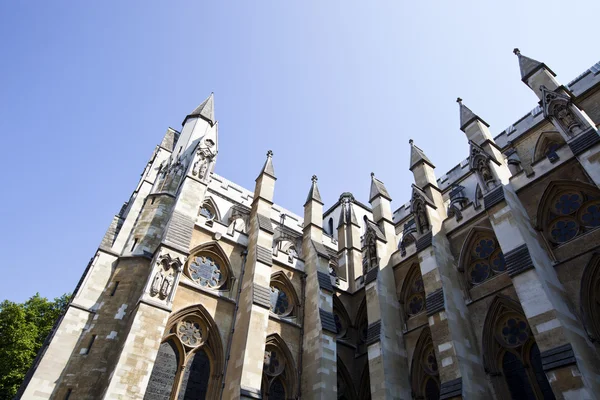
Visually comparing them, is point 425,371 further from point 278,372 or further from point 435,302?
point 278,372

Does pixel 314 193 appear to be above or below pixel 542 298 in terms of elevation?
above

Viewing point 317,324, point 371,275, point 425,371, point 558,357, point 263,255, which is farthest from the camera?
point 371,275

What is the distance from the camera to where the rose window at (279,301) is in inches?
615

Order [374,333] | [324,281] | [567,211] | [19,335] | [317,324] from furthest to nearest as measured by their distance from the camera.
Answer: [19,335] → [324,281] → [317,324] → [374,333] → [567,211]

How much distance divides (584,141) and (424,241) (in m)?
5.64

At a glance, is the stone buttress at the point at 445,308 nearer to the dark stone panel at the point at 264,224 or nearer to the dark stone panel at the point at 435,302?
the dark stone panel at the point at 435,302

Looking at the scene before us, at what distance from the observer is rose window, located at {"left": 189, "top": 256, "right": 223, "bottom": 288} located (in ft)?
46.9

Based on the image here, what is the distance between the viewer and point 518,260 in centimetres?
1062

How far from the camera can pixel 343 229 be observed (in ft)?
67.5

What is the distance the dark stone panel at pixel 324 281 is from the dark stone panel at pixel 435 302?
441 centimetres

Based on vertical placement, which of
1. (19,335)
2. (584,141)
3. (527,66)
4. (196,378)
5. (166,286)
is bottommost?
(196,378)

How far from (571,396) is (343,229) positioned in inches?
514

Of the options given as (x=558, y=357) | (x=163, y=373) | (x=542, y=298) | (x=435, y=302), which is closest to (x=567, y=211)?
(x=542, y=298)

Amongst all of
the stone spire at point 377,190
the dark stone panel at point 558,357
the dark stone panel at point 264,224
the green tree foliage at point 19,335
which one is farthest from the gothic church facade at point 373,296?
the green tree foliage at point 19,335
